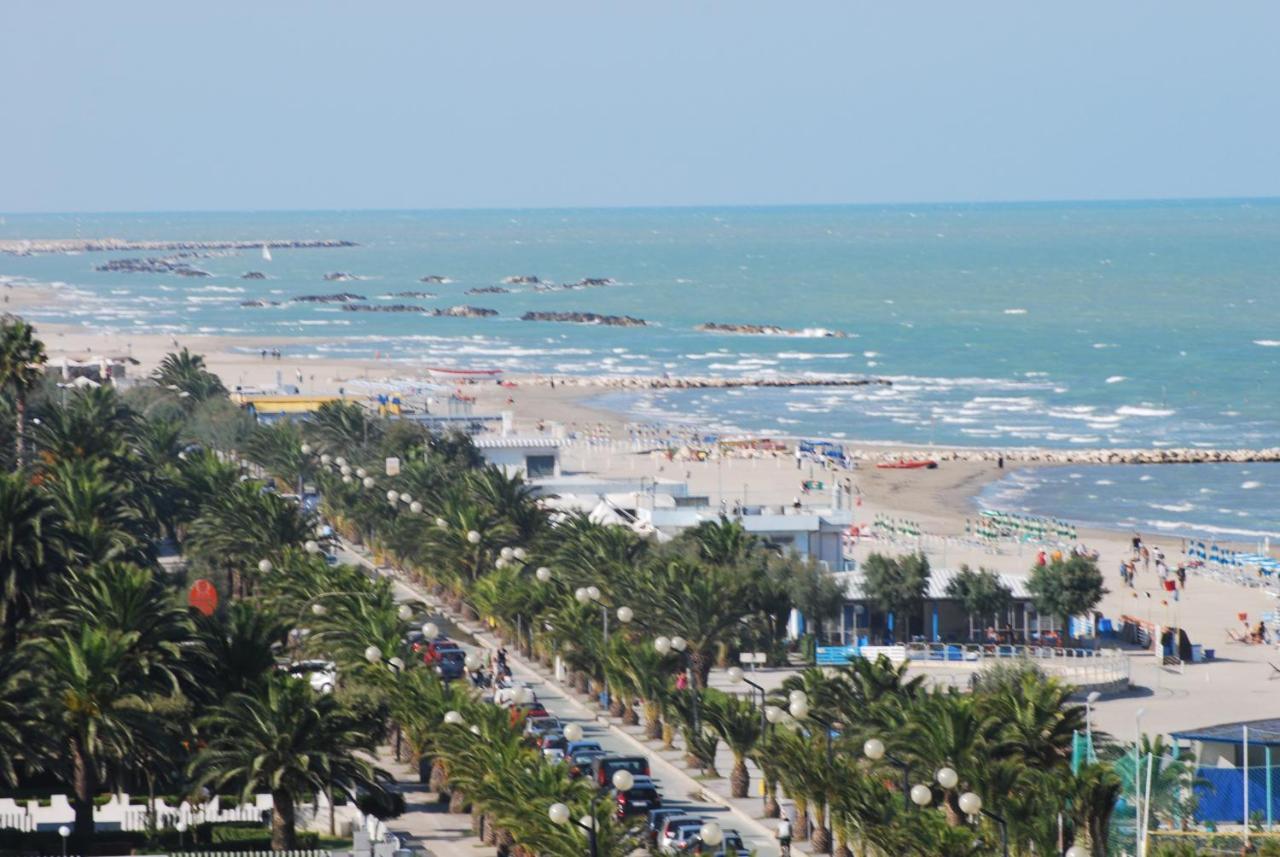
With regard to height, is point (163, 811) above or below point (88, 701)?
below

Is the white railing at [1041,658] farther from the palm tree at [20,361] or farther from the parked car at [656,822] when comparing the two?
the palm tree at [20,361]

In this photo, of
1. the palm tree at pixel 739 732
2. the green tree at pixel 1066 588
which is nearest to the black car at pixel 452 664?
the palm tree at pixel 739 732

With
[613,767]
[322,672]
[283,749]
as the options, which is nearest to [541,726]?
[613,767]

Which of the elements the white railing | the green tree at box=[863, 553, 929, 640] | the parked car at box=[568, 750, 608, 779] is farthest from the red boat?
the parked car at box=[568, 750, 608, 779]

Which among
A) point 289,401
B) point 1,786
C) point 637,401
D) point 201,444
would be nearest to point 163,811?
point 1,786

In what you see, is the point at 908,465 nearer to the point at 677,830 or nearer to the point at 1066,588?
the point at 1066,588

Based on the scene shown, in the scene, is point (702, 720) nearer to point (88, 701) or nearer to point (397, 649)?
point (397, 649)
